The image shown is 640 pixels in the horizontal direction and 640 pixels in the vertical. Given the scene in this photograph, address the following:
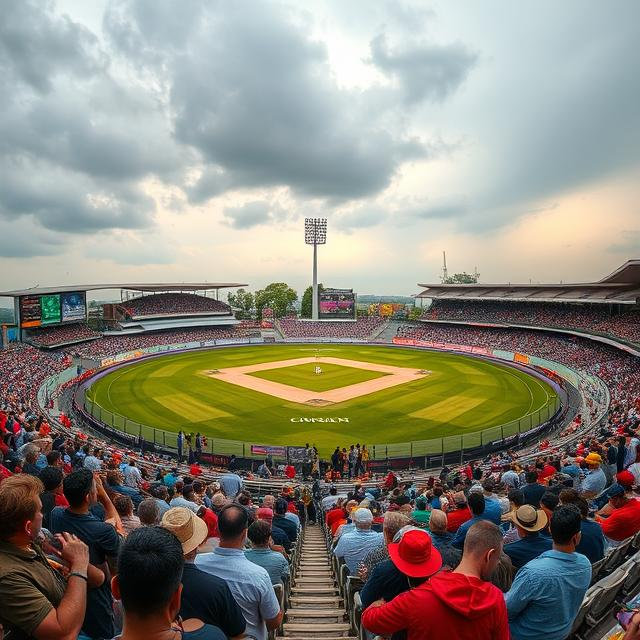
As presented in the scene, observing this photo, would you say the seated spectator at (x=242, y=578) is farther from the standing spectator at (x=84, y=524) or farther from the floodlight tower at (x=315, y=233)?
the floodlight tower at (x=315, y=233)

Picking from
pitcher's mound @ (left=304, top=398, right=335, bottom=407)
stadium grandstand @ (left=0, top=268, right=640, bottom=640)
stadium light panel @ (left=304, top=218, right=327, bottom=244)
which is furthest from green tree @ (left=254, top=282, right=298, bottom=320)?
stadium grandstand @ (left=0, top=268, right=640, bottom=640)

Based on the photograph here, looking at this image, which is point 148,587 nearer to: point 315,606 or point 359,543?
point 359,543

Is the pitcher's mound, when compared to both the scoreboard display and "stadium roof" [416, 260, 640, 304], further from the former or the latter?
the scoreboard display

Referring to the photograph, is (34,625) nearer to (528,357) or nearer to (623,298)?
(528,357)

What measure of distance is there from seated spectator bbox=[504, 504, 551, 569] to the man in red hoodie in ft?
7.53

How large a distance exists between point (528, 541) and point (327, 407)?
1228 inches

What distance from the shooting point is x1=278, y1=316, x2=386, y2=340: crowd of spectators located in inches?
3278

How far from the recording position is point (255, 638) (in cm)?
402

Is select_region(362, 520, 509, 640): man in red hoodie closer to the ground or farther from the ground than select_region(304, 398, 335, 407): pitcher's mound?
farther from the ground

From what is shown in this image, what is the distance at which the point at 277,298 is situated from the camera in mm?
140125

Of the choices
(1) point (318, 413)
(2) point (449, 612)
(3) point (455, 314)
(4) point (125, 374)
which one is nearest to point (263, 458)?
(1) point (318, 413)

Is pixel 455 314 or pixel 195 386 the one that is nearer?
pixel 195 386

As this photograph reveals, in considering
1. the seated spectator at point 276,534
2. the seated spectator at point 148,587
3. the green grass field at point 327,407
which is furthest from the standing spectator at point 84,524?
the green grass field at point 327,407

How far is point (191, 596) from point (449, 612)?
1758mm
